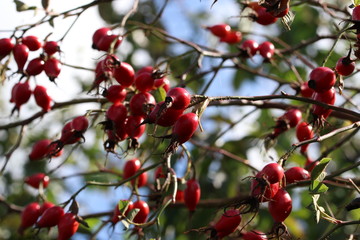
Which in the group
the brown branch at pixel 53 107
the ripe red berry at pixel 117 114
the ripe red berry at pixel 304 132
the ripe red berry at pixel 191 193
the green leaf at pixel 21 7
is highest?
the green leaf at pixel 21 7

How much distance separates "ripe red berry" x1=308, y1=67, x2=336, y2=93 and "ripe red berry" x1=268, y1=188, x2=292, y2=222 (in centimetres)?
39

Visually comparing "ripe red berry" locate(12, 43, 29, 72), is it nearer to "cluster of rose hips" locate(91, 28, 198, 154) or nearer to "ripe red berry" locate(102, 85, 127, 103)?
"cluster of rose hips" locate(91, 28, 198, 154)

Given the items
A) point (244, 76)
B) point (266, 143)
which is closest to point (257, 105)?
point (266, 143)

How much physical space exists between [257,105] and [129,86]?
0.57 m

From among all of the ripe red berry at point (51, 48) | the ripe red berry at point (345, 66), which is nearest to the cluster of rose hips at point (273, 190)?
the ripe red berry at point (345, 66)

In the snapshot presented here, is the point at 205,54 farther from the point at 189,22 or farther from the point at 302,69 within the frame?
the point at 189,22

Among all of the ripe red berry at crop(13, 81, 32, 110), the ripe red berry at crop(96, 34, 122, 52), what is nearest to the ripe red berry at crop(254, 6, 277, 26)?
the ripe red berry at crop(96, 34, 122, 52)

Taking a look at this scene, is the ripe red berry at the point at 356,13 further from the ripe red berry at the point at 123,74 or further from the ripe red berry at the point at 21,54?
the ripe red berry at the point at 21,54

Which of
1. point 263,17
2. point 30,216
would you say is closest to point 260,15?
point 263,17

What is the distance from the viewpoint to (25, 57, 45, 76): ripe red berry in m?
2.33

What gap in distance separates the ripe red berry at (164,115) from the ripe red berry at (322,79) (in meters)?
0.45

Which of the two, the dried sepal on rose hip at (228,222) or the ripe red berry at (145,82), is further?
the ripe red berry at (145,82)

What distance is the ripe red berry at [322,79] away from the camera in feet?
5.75

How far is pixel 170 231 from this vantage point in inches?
134
